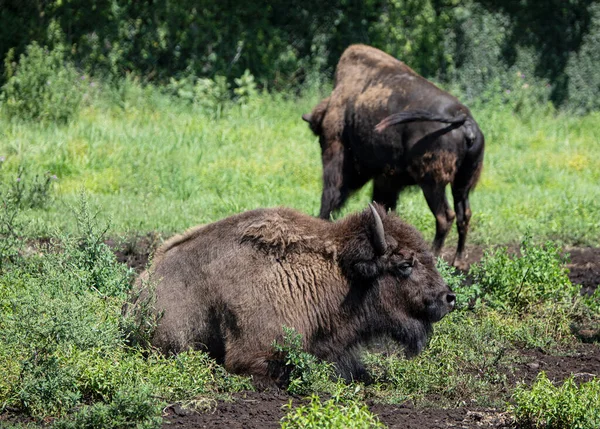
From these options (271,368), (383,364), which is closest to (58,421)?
(271,368)

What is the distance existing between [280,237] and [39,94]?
908 centimetres

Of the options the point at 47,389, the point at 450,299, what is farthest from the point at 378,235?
the point at 47,389

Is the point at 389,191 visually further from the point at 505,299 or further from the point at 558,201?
the point at 558,201

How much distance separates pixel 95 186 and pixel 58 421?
23.3 feet

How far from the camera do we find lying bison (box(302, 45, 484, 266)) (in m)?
8.98

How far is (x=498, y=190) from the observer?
521 inches

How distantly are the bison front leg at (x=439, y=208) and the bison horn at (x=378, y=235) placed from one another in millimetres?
2956

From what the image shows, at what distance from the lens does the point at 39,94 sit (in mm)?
14266

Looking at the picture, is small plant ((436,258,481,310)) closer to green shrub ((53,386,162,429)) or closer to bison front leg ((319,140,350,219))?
bison front leg ((319,140,350,219))

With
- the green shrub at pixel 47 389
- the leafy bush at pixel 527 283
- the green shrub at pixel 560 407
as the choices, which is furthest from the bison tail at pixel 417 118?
the green shrub at pixel 47 389

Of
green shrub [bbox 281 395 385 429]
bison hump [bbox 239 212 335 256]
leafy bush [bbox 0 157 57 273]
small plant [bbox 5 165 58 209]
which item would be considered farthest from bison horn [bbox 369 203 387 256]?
small plant [bbox 5 165 58 209]

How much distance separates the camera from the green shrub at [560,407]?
16.8 ft

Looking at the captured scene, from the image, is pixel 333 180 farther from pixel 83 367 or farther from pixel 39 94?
pixel 39 94

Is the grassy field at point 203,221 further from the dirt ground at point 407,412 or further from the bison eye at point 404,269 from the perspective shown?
the bison eye at point 404,269
